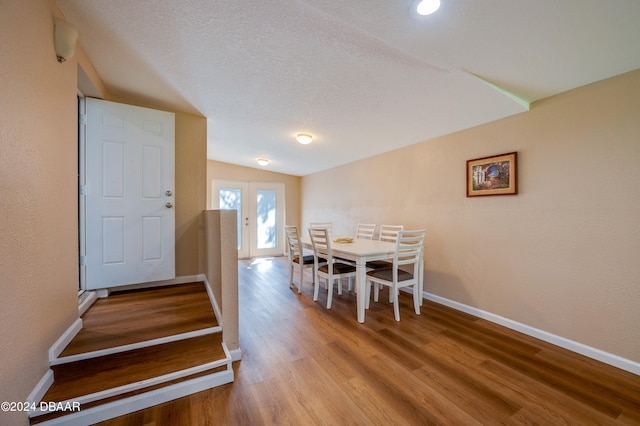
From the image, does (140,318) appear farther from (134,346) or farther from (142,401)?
(142,401)

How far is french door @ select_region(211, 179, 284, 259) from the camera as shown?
5.78 meters

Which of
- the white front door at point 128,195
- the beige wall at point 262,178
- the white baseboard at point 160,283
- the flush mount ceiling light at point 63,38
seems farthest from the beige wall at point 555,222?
the beige wall at point 262,178

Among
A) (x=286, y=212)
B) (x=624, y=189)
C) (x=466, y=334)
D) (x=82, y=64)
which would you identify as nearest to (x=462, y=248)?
(x=466, y=334)

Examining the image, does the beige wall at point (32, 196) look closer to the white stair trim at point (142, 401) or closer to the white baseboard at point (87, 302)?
the white stair trim at point (142, 401)

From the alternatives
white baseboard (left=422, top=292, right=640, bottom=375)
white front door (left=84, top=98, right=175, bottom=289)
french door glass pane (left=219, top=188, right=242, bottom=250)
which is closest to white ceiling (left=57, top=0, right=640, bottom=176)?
white front door (left=84, top=98, right=175, bottom=289)

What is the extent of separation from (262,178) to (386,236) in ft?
12.3

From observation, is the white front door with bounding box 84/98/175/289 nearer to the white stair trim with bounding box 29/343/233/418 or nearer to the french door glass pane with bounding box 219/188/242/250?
the white stair trim with bounding box 29/343/233/418

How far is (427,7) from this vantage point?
135cm

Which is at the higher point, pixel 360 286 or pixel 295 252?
→ pixel 295 252

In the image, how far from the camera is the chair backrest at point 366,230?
153 inches

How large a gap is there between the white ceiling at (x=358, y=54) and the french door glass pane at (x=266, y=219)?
339 centimetres

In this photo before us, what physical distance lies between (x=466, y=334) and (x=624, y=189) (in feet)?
5.31

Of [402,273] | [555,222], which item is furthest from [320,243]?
[555,222]

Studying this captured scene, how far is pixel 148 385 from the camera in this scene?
1451 millimetres
